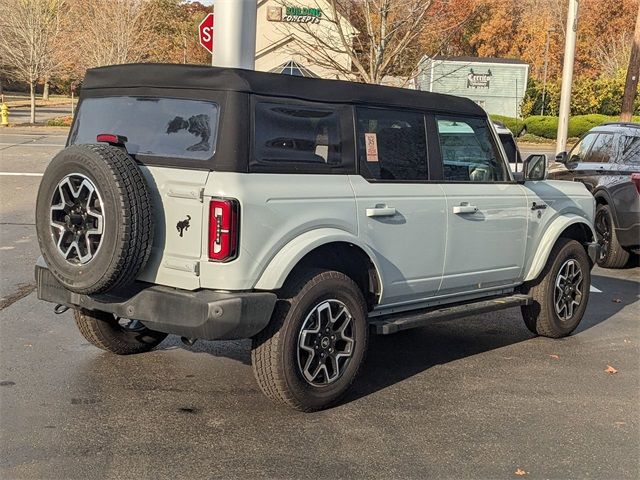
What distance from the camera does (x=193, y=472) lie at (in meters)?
3.76

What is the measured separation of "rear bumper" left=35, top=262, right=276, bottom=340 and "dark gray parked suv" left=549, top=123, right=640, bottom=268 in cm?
660

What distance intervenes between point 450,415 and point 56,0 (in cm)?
4010

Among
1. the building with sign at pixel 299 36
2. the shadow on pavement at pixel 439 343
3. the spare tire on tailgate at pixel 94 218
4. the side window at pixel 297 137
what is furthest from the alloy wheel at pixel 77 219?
the building with sign at pixel 299 36

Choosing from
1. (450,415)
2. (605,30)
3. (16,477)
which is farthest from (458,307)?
(605,30)

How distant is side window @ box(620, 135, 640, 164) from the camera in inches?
413

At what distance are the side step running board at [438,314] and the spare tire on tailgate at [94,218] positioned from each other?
1672 mm

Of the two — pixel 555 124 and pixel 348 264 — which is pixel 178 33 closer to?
pixel 555 124

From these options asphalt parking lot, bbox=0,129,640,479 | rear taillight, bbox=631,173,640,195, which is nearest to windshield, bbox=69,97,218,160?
asphalt parking lot, bbox=0,129,640,479

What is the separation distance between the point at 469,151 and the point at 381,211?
1381mm

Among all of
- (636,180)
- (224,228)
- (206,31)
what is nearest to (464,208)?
(224,228)

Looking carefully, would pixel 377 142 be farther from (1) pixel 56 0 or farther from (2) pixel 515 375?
(1) pixel 56 0

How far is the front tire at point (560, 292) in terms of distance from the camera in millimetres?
6500

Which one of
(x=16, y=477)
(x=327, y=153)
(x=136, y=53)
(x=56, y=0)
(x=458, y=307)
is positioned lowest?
(x=16, y=477)

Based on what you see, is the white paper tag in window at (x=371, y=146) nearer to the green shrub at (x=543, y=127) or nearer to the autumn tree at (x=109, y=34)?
the autumn tree at (x=109, y=34)
